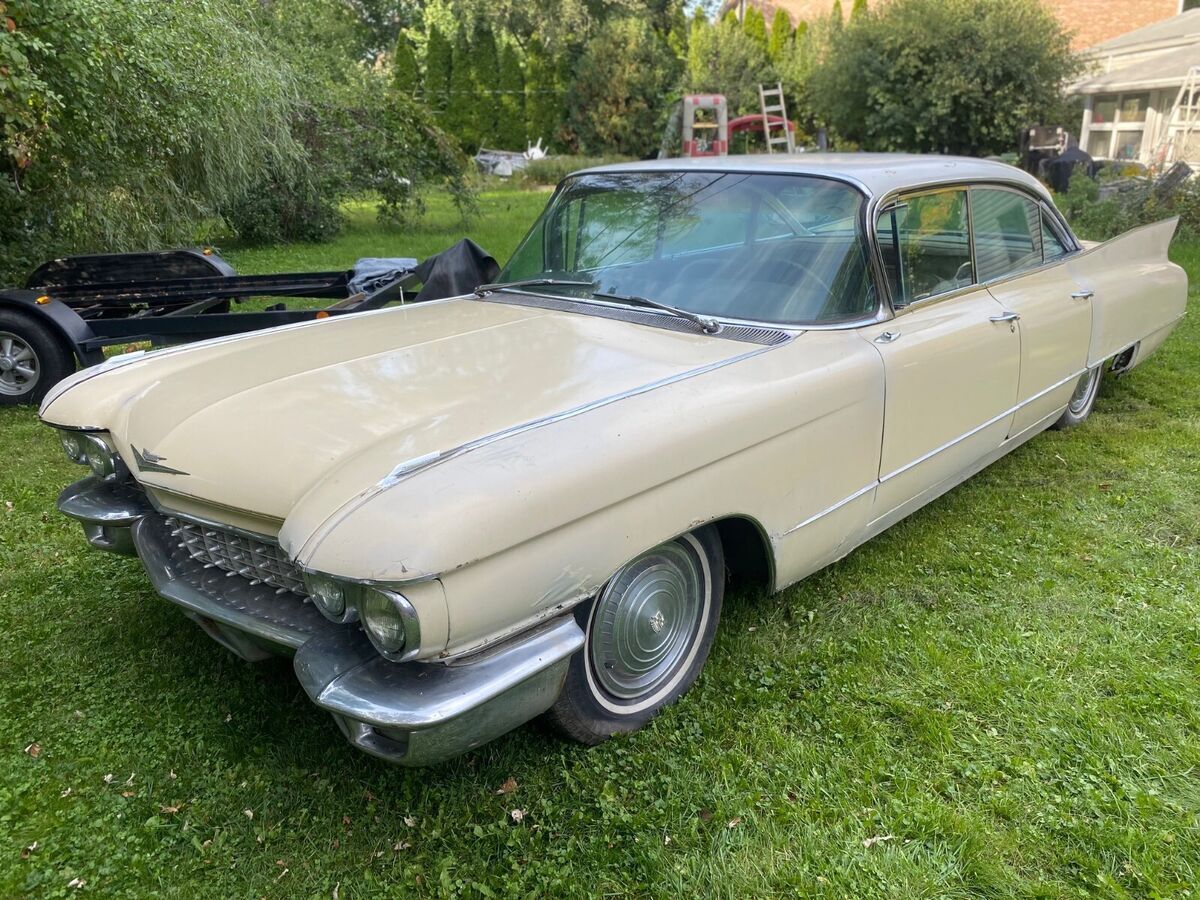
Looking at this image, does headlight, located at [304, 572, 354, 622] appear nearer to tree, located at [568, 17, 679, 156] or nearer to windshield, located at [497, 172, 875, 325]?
windshield, located at [497, 172, 875, 325]

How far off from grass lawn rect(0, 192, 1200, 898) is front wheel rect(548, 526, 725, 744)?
0.09 m

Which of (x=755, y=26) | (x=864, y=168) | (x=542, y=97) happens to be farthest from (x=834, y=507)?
(x=755, y=26)

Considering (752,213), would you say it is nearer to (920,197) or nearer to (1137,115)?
(920,197)

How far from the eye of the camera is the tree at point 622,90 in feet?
91.4

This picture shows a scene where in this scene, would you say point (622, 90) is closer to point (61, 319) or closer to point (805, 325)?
point (61, 319)

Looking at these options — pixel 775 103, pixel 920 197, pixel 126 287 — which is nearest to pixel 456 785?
pixel 920 197

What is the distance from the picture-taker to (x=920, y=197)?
11.6ft

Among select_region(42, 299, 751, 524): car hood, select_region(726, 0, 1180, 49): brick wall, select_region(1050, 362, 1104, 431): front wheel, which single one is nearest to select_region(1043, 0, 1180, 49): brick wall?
select_region(726, 0, 1180, 49): brick wall

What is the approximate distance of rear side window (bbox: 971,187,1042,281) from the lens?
12.7 feet

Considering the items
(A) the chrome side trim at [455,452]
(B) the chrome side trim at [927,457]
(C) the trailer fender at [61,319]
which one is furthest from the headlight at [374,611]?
(C) the trailer fender at [61,319]

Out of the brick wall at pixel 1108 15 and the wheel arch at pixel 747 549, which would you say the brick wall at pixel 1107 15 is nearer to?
the brick wall at pixel 1108 15

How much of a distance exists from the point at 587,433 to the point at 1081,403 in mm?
4086

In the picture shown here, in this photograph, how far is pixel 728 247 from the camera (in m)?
3.32

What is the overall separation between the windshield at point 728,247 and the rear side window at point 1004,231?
93cm
